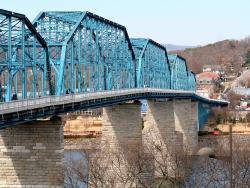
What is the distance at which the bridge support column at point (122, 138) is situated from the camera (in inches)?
1628

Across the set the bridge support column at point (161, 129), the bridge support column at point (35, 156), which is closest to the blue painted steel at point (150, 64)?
the bridge support column at point (161, 129)

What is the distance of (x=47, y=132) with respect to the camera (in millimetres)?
28422

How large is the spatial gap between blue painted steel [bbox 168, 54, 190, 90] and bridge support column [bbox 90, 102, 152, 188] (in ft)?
141

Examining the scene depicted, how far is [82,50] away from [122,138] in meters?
6.50

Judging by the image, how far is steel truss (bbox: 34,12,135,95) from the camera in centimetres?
3956

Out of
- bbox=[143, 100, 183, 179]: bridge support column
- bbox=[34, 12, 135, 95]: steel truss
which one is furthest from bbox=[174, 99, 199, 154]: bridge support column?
bbox=[34, 12, 135, 95]: steel truss

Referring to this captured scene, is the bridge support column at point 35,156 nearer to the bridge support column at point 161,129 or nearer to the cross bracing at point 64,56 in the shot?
the cross bracing at point 64,56

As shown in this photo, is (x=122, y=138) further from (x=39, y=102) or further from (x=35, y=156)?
(x=39, y=102)

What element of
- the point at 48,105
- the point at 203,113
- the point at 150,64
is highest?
the point at 150,64

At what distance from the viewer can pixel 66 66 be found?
40219 millimetres

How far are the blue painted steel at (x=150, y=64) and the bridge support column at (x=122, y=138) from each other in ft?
54.1

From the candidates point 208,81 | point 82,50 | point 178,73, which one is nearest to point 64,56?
point 82,50

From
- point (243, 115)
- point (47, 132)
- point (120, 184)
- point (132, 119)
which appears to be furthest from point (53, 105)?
point (243, 115)

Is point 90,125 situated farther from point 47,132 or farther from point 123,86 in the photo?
point 47,132
